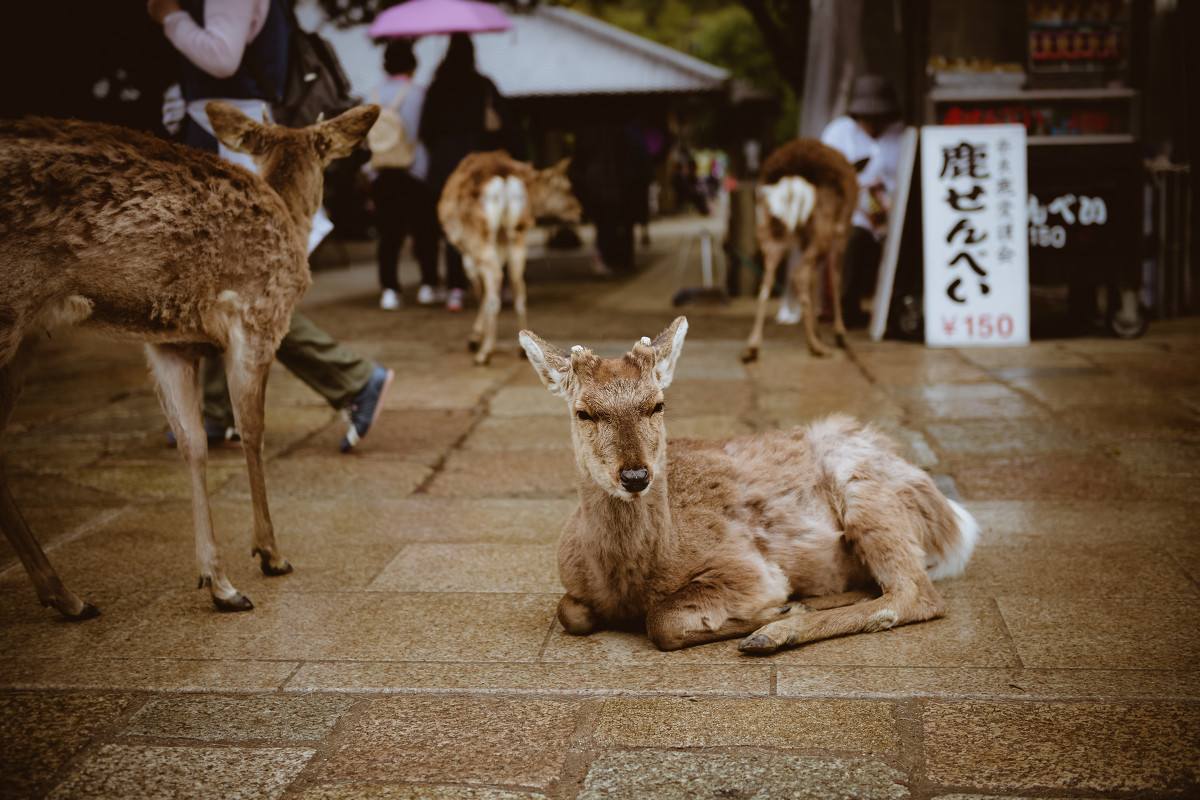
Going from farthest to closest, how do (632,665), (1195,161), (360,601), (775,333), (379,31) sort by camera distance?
(379,31) → (1195,161) → (775,333) → (360,601) → (632,665)

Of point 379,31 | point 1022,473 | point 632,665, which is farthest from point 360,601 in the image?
point 379,31

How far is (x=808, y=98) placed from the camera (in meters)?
12.8

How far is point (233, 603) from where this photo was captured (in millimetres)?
4219

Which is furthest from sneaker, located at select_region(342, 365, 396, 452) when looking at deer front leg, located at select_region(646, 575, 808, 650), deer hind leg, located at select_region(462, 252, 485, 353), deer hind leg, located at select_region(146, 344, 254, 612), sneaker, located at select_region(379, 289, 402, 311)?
sneaker, located at select_region(379, 289, 402, 311)

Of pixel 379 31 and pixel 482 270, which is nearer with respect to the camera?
pixel 482 270

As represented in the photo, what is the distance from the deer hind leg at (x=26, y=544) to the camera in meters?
4.09

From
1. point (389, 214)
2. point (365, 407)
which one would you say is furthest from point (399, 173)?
point (365, 407)

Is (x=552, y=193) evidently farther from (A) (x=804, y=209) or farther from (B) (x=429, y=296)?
(B) (x=429, y=296)

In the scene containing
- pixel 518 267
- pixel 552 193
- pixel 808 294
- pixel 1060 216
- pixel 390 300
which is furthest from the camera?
pixel 390 300

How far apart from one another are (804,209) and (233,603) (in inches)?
225

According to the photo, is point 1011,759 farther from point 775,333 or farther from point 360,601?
point 775,333

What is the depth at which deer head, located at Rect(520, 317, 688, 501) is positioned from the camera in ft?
11.9

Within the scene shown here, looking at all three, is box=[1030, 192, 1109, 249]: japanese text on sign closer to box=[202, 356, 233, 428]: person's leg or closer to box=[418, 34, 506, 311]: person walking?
box=[418, 34, 506, 311]: person walking

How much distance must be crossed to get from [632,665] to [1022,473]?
9.48 feet
